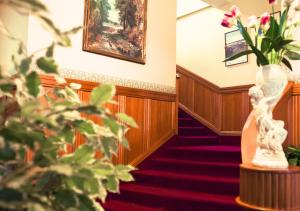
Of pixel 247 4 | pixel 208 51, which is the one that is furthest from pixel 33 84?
pixel 208 51

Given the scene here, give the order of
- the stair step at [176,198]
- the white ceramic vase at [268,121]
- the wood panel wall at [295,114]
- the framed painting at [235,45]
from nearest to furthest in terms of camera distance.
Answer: the white ceramic vase at [268,121] < the stair step at [176,198] < the wood panel wall at [295,114] < the framed painting at [235,45]

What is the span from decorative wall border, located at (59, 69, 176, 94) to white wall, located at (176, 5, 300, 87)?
1.86 meters

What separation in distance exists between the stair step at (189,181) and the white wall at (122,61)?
3.76 feet

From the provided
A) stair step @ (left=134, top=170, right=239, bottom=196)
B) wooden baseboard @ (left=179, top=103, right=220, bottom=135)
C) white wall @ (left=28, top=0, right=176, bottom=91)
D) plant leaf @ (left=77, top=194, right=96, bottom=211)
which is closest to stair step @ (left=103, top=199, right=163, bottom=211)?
stair step @ (left=134, top=170, right=239, bottom=196)

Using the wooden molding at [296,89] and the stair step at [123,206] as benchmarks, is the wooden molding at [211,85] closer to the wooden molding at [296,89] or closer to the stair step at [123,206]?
the wooden molding at [296,89]

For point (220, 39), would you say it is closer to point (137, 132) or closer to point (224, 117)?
point (224, 117)

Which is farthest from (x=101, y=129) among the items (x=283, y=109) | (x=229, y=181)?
(x=283, y=109)

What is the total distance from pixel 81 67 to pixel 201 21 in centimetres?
375

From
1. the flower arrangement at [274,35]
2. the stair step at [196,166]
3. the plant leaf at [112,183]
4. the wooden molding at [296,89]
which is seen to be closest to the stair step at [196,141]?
the stair step at [196,166]

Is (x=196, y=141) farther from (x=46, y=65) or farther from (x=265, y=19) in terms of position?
(x=46, y=65)

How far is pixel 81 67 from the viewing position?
2953 millimetres

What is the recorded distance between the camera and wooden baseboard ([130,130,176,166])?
3373mm

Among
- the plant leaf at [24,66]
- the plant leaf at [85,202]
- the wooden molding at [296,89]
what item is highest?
the wooden molding at [296,89]

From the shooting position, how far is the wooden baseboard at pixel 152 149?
337cm
